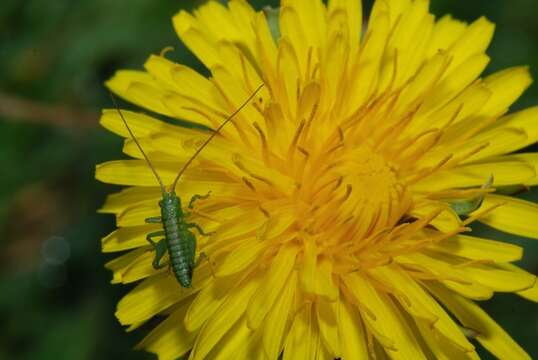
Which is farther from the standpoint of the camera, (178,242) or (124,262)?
(124,262)

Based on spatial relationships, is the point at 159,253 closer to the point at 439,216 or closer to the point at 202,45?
the point at 202,45

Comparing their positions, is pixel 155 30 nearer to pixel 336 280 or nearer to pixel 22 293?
pixel 22 293

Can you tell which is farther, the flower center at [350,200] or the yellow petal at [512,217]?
the yellow petal at [512,217]

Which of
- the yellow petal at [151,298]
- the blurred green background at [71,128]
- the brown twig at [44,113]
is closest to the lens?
the yellow petal at [151,298]

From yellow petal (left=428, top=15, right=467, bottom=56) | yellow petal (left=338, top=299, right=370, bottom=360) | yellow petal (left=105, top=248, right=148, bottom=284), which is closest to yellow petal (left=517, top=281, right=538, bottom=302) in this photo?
yellow petal (left=338, top=299, right=370, bottom=360)

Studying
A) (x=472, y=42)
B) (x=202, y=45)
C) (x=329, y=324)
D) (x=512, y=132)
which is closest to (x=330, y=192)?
(x=329, y=324)

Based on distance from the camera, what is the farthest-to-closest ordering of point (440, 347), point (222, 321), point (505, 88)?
point (505, 88)
point (440, 347)
point (222, 321)

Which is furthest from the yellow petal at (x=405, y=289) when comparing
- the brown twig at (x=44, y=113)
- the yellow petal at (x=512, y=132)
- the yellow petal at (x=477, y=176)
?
the brown twig at (x=44, y=113)

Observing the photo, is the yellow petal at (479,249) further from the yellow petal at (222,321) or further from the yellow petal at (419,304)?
the yellow petal at (222,321)
